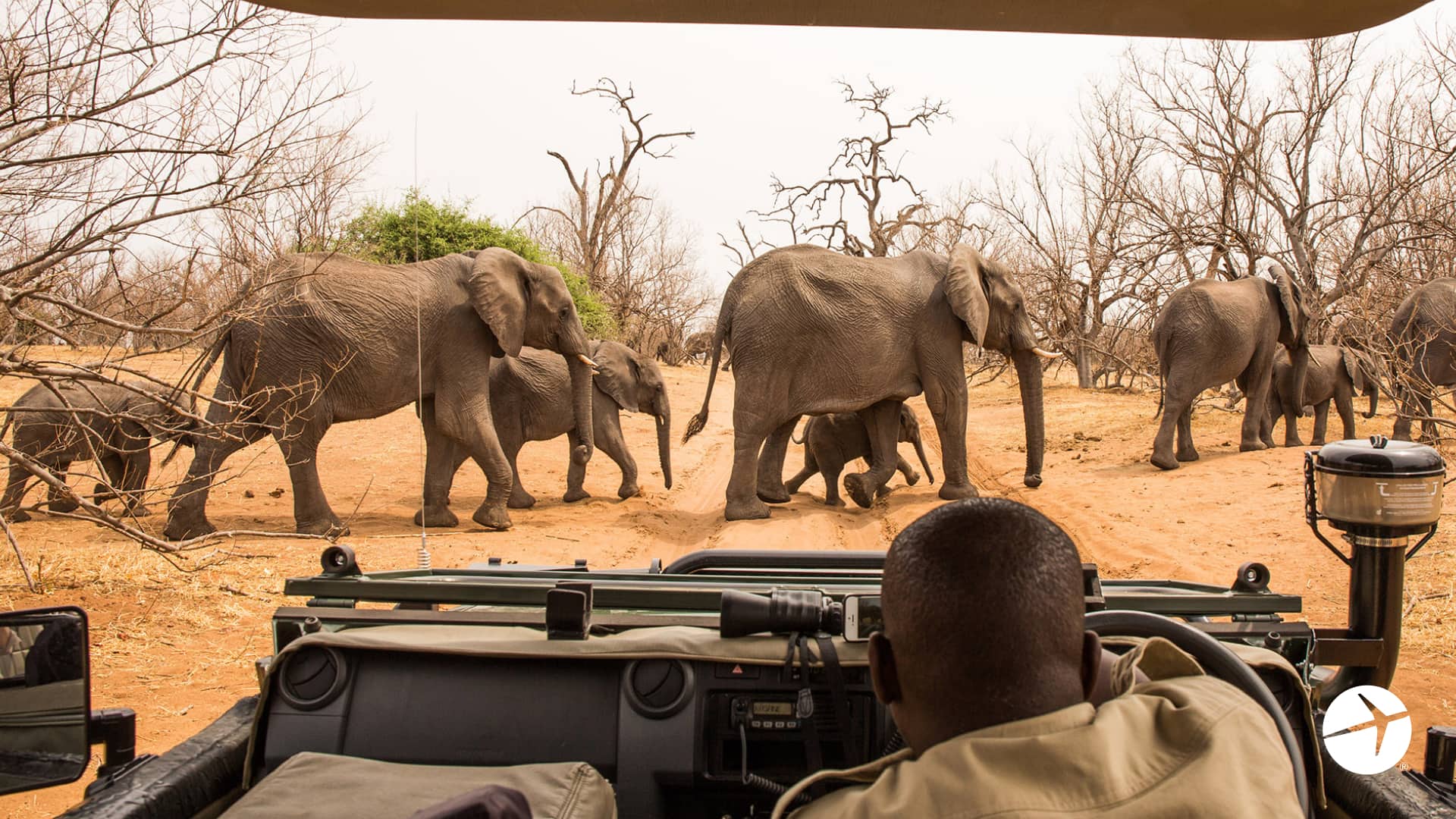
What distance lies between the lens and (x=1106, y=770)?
3.96 ft

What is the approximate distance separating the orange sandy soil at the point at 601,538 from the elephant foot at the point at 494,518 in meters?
0.16

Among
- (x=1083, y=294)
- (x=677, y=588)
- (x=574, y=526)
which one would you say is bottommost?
(x=574, y=526)

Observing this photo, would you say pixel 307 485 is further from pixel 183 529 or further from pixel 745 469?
pixel 745 469

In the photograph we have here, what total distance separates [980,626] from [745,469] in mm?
9778

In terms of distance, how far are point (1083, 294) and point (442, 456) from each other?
20.2 m

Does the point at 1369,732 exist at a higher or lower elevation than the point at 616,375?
lower

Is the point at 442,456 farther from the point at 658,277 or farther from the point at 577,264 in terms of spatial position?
the point at 658,277

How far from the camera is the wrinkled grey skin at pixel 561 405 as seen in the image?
13.3 meters

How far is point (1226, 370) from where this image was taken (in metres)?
14.3

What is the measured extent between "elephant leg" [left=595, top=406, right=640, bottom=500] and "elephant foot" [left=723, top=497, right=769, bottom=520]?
9.01ft

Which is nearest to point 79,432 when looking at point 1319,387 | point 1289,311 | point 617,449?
point 617,449

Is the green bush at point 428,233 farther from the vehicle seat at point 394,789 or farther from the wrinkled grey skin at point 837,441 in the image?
the vehicle seat at point 394,789

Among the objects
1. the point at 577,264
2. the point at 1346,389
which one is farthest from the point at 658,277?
the point at 1346,389

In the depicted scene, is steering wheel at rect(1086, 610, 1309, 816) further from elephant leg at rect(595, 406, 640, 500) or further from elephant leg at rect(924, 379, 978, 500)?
elephant leg at rect(595, 406, 640, 500)
